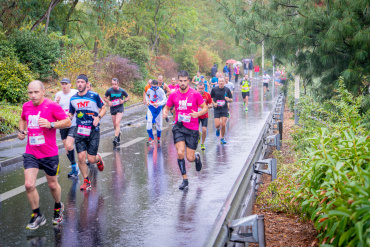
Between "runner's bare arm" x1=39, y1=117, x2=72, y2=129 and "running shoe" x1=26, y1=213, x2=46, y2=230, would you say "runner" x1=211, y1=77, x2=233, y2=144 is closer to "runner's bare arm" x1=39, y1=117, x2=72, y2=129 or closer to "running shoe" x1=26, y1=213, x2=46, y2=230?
"runner's bare arm" x1=39, y1=117, x2=72, y2=129

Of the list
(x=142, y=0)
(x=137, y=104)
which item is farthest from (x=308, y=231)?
(x=142, y=0)

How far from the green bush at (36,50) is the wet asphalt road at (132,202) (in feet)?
37.2

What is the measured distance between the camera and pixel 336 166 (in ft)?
14.6

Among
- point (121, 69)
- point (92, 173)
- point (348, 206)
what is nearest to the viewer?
point (348, 206)

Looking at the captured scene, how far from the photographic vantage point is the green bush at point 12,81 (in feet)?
56.9

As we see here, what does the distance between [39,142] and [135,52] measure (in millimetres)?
26202

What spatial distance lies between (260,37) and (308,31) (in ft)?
4.83

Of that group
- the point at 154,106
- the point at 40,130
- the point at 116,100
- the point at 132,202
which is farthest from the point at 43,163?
the point at 154,106

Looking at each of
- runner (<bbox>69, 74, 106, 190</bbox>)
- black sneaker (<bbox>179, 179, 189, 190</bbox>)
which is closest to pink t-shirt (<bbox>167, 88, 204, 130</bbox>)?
black sneaker (<bbox>179, 179, 189, 190</bbox>)

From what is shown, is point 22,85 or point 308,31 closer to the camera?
point 308,31

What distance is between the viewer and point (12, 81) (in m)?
17.5

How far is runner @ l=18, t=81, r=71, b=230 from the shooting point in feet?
20.2

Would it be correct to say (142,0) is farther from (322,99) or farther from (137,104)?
(322,99)

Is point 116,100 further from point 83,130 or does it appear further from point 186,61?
point 186,61
